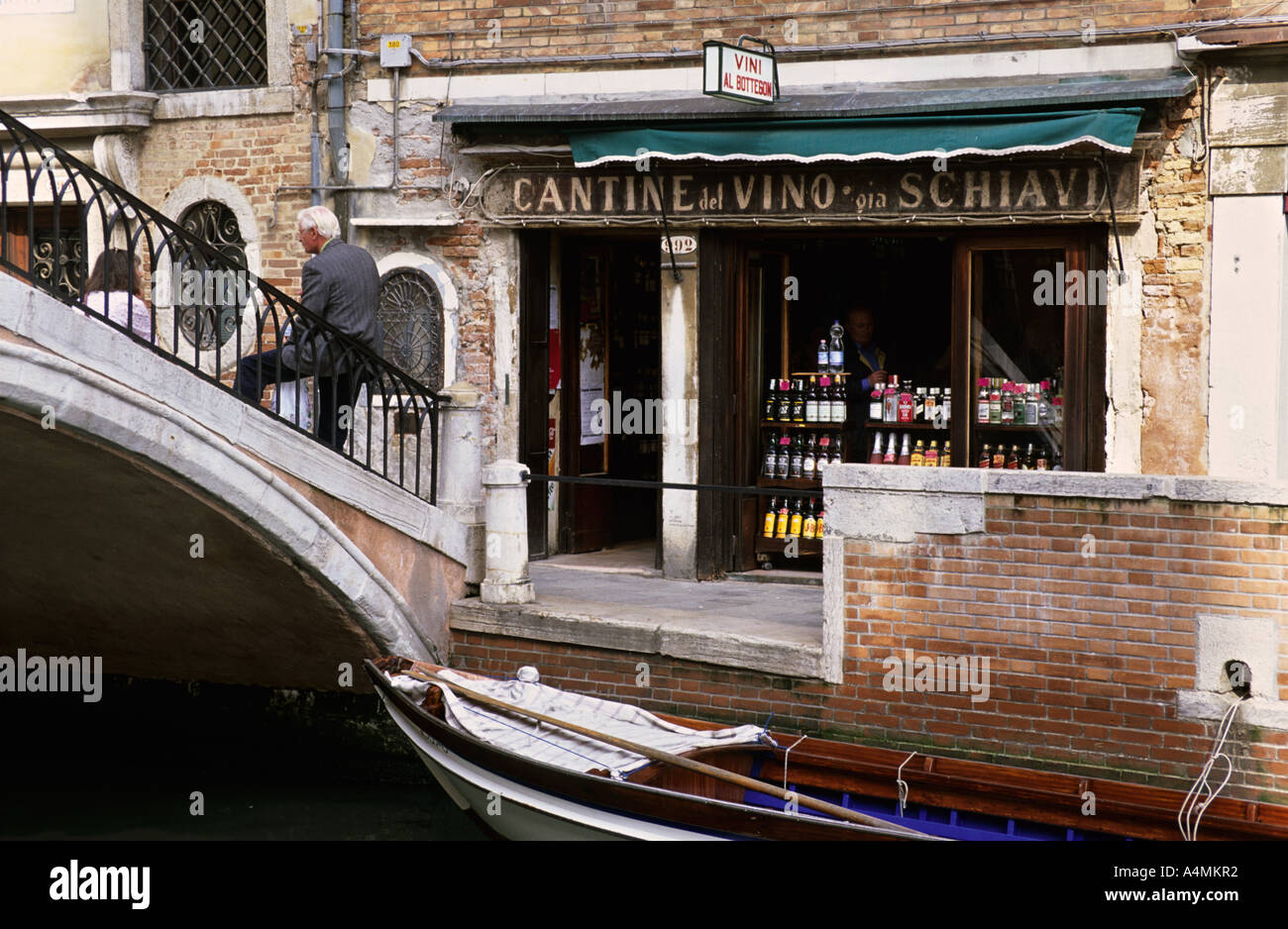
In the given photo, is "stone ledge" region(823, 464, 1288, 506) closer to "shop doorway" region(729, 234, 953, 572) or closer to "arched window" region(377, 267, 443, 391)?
"shop doorway" region(729, 234, 953, 572)

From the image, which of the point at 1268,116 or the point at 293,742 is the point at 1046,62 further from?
the point at 293,742

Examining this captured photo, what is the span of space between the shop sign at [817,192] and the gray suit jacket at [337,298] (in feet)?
5.91

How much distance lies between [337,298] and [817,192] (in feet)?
9.72

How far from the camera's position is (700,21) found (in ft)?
31.6

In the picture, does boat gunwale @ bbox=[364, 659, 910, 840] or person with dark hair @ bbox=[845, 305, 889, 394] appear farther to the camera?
person with dark hair @ bbox=[845, 305, 889, 394]

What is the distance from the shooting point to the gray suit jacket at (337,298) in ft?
27.2

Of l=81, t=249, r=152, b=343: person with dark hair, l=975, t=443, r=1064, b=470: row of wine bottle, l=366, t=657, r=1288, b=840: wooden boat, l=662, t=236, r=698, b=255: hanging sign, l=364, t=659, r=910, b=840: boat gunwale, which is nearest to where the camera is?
l=364, t=659, r=910, b=840: boat gunwale

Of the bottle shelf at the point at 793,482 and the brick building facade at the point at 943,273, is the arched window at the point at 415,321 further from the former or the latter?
the bottle shelf at the point at 793,482

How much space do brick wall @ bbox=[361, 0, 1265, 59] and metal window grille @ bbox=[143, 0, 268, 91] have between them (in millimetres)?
1009

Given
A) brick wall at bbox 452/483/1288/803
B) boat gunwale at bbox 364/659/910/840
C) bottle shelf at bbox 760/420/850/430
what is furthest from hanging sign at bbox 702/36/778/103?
boat gunwale at bbox 364/659/910/840

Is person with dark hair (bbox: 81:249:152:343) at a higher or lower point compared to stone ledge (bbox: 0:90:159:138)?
lower

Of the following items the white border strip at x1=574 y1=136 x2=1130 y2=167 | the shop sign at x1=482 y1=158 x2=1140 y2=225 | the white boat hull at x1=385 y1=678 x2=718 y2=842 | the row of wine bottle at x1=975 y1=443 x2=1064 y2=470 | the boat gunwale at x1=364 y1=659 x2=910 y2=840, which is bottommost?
the white boat hull at x1=385 y1=678 x2=718 y2=842

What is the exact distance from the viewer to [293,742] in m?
9.63

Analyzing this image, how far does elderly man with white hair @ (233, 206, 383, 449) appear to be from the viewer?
8.25 m
